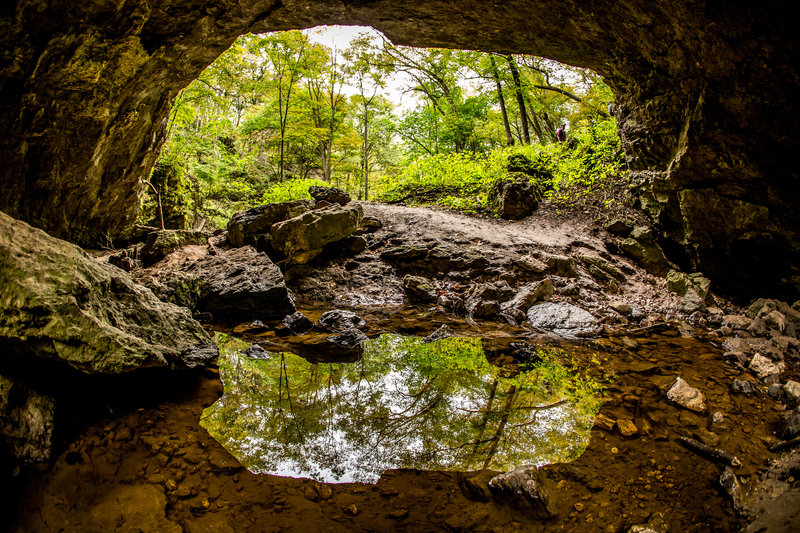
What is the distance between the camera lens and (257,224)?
25.9 feet

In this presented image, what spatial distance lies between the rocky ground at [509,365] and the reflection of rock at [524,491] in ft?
0.05

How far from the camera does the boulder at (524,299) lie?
5.75m

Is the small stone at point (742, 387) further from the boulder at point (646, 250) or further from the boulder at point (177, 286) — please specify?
the boulder at point (177, 286)

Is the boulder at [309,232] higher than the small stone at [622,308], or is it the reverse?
the boulder at [309,232]

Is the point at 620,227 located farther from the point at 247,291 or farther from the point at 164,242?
the point at 164,242

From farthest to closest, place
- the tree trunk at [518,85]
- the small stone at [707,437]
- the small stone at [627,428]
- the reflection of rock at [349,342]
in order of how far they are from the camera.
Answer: the tree trunk at [518,85] → the reflection of rock at [349,342] → the small stone at [627,428] → the small stone at [707,437]

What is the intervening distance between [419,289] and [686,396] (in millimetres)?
4356

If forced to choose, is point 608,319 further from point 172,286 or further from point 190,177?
point 190,177

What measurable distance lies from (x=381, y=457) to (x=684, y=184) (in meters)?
6.82

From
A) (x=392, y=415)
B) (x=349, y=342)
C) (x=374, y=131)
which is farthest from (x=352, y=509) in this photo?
(x=374, y=131)

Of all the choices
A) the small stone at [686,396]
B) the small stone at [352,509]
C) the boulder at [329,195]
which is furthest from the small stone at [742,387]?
the boulder at [329,195]

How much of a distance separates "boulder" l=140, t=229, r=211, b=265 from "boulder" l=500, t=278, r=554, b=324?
23.2 ft

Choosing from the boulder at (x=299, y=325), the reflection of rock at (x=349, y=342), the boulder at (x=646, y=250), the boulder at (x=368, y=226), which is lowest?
the boulder at (x=299, y=325)

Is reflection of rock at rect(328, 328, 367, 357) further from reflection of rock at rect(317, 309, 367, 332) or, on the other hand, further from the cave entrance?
the cave entrance
